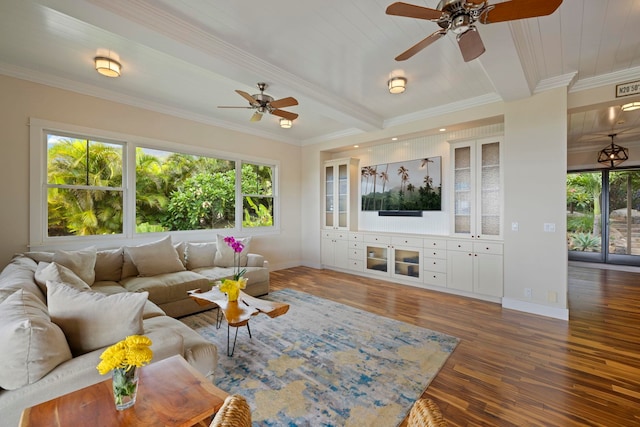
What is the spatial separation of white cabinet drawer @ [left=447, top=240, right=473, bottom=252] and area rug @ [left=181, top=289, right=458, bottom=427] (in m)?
1.78

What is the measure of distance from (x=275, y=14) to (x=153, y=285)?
3117mm

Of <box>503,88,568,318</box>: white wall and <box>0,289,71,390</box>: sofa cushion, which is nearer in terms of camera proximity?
<box>0,289,71,390</box>: sofa cushion

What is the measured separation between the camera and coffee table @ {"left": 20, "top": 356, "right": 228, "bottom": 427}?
0.98m

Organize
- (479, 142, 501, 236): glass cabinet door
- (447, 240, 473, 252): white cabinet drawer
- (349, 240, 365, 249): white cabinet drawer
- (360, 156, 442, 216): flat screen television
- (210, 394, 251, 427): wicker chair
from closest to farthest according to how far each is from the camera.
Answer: (210, 394, 251, 427): wicker chair, (479, 142, 501, 236): glass cabinet door, (447, 240, 473, 252): white cabinet drawer, (360, 156, 442, 216): flat screen television, (349, 240, 365, 249): white cabinet drawer

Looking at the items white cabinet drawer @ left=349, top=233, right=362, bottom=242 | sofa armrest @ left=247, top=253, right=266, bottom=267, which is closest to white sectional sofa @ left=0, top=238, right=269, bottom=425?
sofa armrest @ left=247, top=253, right=266, bottom=267

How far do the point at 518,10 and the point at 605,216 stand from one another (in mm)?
7402

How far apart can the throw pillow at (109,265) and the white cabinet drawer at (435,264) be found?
15.0 ft

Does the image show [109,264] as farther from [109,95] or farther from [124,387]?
[124,387]

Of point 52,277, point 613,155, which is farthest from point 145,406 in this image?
point 613,155

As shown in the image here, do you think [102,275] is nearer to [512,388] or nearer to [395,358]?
[395,358]

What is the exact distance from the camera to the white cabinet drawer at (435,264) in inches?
179

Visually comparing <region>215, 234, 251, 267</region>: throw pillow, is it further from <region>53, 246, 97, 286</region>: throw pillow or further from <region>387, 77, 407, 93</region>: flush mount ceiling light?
<region>387, 77, 407, 93</region>: flush mount ceiling light

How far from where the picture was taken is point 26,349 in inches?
48.3

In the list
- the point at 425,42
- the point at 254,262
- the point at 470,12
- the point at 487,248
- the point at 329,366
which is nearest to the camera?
the point at 470,12
